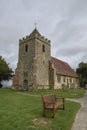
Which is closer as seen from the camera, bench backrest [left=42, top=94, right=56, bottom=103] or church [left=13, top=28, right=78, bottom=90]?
bench backrest [left=42, top=94, right=56, bottom=103]

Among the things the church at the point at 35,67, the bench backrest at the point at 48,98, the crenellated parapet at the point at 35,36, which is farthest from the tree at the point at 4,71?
the bench backrest at the point at 48,98

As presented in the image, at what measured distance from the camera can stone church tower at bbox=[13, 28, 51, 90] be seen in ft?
128

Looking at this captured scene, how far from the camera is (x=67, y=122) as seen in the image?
321 inches

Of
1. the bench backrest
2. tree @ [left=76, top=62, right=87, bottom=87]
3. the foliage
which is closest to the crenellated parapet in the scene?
the foliage

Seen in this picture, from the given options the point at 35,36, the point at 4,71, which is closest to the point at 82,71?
the point at 4,71

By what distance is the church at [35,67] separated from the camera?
1543 inches

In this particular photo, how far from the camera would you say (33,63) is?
3900 cm

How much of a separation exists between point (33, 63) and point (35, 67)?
989mm

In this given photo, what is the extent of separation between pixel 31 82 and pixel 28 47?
8.34 m

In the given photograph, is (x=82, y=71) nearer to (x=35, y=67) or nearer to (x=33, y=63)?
(x=35, y=67)

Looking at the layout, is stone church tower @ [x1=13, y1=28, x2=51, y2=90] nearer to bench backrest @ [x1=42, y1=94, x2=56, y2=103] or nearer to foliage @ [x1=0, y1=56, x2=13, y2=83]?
foliage @ [x1=0, y1=56, x2=13, y2=83]

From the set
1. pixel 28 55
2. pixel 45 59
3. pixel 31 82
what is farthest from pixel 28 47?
pixel 31 82

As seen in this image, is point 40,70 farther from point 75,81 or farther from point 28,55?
point 75,81

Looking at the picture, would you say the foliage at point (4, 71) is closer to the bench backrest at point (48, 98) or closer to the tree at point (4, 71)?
the tree at point (4, 71)
